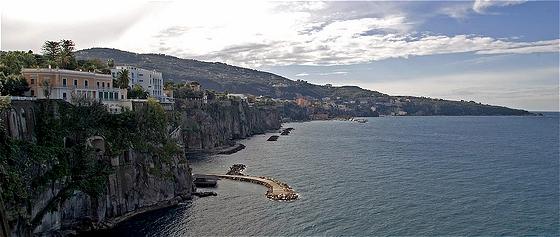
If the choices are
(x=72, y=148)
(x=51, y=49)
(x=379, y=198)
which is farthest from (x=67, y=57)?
(x=379, y=198)

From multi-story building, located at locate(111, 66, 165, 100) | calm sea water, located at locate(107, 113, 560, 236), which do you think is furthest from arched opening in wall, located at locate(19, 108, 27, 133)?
multi-story building, located at locate(111, 66, 165, 100)

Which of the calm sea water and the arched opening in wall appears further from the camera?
the calm sea water

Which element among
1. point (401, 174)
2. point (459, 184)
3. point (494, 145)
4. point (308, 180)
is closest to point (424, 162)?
point (401, 174)

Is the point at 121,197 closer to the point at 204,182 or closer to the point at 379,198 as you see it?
the point at 204,182

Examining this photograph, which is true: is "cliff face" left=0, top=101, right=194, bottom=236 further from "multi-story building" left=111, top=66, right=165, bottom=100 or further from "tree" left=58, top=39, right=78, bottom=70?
"multi-story building" left=111, top=66, right=165, bottom=100

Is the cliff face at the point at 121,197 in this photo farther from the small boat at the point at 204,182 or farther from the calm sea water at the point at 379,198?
the small boat at the point at 204,182

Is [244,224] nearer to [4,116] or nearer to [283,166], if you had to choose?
[4,116]
